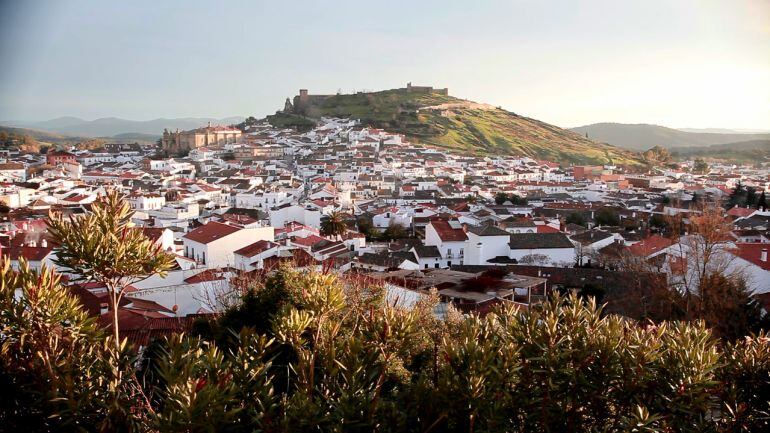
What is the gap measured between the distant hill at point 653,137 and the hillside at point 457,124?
Result: 226 feet

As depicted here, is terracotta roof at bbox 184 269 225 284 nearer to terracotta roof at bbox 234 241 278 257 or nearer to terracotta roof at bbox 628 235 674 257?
terracotta roof at bbox 234 241 278 257

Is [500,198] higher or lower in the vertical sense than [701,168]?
lower

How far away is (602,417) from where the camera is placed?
4.47 meters

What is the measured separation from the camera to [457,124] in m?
90.1

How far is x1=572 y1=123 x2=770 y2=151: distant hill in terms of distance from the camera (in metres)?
163

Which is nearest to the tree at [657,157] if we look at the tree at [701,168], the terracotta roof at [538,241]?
the tree at [701,168]

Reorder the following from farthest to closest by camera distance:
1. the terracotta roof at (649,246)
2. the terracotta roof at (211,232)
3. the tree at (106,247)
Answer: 1. the terracotta roof at (649,246)
2. the terracotta roof at (211,232)
3. the tree at (106,247)

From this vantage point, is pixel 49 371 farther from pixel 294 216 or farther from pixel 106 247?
pixel 294 216

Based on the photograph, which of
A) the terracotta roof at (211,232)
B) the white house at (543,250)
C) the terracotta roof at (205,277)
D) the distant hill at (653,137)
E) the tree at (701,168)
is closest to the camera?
the terracotta roof at (205,277)

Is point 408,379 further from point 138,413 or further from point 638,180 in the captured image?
point 638,180

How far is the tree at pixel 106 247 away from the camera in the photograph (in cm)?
433

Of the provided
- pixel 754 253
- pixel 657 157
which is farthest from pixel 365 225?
pixel 657 157

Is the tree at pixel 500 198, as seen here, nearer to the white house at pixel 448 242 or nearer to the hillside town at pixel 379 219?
the hillside town at pixel 379 219

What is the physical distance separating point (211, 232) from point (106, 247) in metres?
18.8
